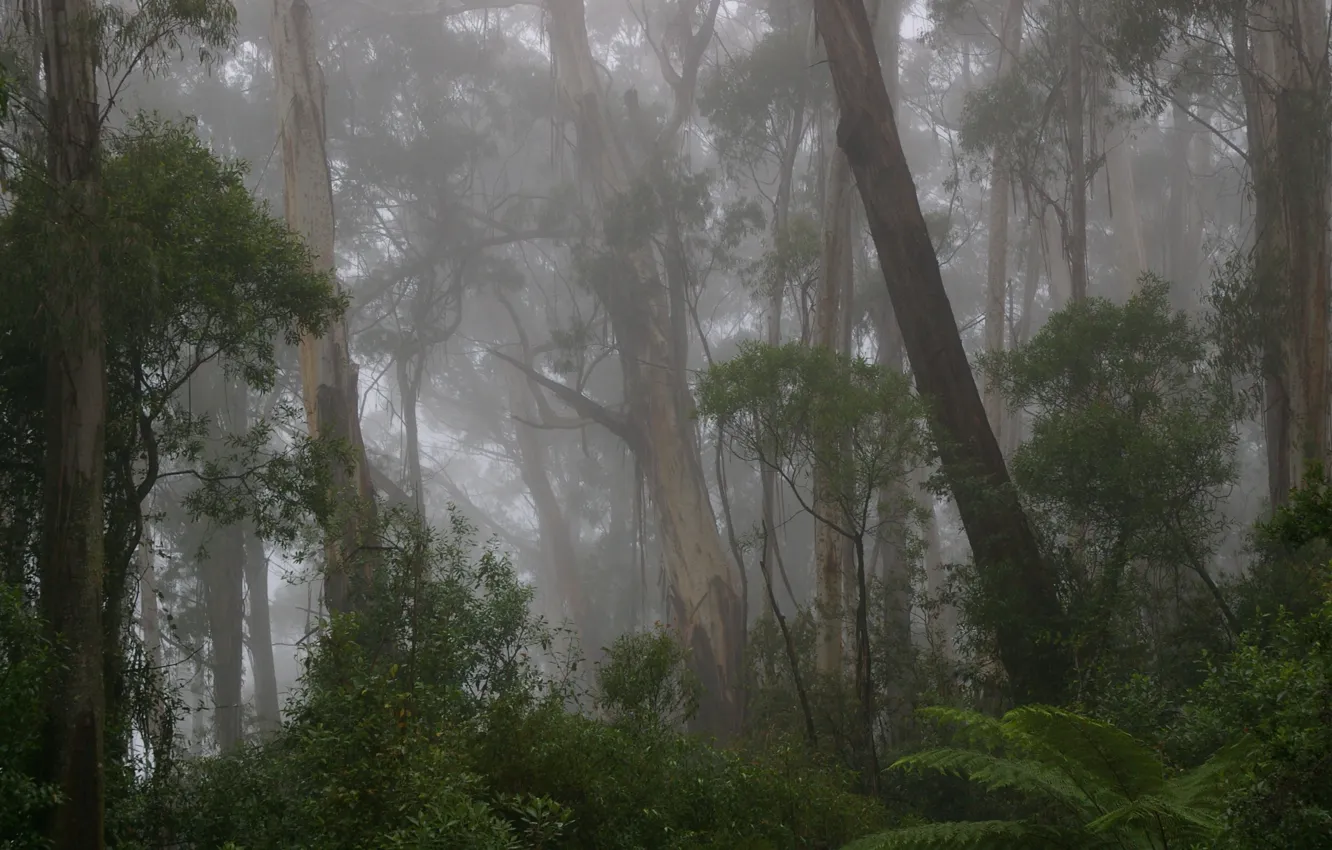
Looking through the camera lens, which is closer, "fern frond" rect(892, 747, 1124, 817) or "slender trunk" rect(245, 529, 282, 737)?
"fern frond" rect(892, 747, 1124, 817)

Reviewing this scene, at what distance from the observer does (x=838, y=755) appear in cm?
902

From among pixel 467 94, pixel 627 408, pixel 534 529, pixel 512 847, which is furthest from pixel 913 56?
pixel 512 847

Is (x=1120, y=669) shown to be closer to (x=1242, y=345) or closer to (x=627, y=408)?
(x=1242, y=345)

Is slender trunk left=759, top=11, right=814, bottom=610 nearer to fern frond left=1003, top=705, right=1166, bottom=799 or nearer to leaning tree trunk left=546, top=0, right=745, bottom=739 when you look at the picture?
leaning tree trunk left=546, top=0, right=745, bottom=739

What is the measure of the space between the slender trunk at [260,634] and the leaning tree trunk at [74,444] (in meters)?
16.3

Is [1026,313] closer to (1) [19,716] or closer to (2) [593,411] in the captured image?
(2) [593,411]

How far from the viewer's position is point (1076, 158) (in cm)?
1448

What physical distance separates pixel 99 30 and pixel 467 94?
19894 mm

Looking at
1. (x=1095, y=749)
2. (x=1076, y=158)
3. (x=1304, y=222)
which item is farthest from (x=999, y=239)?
(x=1095, y=749)

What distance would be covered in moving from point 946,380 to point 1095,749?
5298mm

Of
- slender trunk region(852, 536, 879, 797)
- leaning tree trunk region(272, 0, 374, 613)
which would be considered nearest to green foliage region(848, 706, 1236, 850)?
slender trunk region(852, 536, 879, 797)

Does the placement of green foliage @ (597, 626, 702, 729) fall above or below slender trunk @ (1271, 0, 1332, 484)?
below

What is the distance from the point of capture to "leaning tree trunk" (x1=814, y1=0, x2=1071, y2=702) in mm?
8984

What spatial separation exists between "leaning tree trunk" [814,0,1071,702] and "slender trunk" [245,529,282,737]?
15.4m
